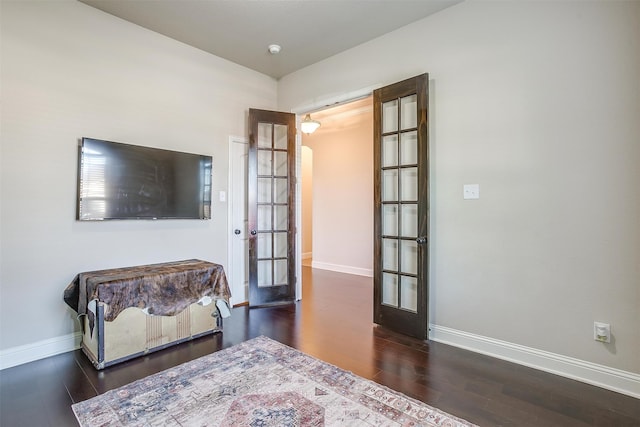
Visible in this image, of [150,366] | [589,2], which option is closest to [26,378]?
[150,366]

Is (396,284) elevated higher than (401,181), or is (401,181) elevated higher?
(401,181)

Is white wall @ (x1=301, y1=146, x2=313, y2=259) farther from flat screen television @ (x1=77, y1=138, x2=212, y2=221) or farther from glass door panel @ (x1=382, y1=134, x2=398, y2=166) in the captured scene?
glass door panel @ (x1=382, y1=134, x2=398, y2=166)

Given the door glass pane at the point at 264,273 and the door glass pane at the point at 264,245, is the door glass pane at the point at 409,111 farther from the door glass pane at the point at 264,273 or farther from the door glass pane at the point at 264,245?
the door glass pane at the point at 264,273

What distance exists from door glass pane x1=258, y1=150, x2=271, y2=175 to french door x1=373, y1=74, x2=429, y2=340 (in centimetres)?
150

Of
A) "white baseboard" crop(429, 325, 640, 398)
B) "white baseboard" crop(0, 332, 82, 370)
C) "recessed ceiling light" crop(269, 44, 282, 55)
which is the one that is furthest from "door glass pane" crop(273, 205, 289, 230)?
"white baseboard" crop(0, 332, 82, 370)

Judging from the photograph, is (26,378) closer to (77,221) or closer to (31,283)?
(31,283)

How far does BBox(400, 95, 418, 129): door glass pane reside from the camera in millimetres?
3012

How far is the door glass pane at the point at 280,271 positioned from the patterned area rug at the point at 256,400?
66.7 inches

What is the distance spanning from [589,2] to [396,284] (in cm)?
265

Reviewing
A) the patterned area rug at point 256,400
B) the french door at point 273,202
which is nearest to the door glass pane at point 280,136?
the french door at point 273,202

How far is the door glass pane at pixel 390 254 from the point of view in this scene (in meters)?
3.20

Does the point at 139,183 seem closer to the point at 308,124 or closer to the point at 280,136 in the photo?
the point at 280,136

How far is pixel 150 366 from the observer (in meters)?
2.41

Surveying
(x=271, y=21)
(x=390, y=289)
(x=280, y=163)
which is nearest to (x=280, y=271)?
(x=280, y=163)
